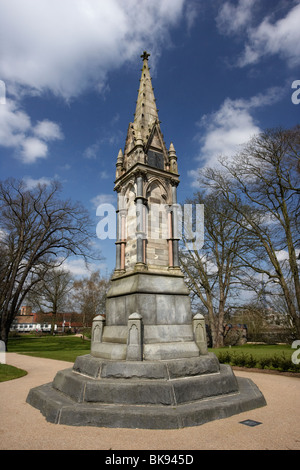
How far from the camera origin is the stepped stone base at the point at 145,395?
5.36m

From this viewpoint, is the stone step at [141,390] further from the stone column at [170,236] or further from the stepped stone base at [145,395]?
the stone column at [170,236]

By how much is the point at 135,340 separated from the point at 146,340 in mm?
538

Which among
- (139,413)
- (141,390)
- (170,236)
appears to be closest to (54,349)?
(170,236)

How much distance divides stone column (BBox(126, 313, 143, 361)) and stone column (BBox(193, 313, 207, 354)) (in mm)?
1999

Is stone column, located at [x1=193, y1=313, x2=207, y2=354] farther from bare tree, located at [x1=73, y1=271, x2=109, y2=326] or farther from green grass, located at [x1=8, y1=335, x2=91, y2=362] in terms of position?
bare tree, located at [x1=73, y1=271, x2=109, y2=326]

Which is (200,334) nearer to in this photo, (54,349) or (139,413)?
(139,413)

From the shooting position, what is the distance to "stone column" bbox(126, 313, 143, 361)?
672cm

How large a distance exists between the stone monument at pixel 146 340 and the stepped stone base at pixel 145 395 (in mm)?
19

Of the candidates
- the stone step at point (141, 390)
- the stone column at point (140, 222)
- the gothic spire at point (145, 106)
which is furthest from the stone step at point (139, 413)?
the gothic spire at point (145, 106)

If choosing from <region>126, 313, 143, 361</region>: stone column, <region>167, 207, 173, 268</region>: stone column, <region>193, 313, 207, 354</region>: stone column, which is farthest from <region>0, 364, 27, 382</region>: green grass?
<region>167, 207, 173, 268</region>: stone column

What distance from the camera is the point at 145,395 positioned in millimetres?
5867

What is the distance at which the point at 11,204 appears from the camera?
78.9ft
